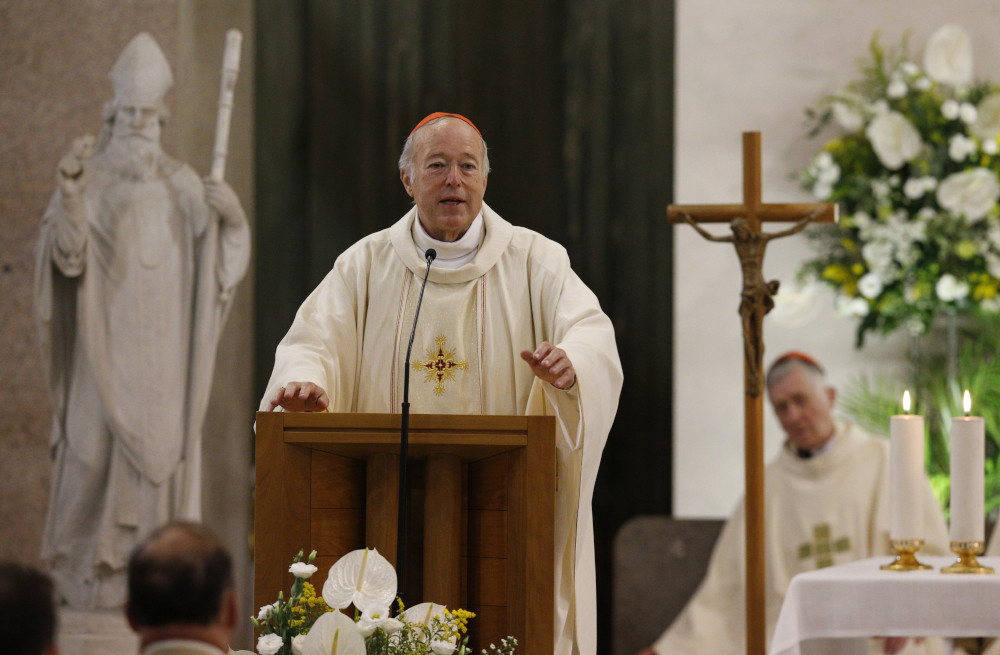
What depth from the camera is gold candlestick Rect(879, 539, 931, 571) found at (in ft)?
11.1

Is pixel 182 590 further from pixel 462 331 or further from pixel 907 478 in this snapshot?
pixel 907 478

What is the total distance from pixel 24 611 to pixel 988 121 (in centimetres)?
558

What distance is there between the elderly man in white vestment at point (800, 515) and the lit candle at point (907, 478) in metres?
2.27

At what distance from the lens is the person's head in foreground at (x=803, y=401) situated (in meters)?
5.76

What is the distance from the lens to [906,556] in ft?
11.2

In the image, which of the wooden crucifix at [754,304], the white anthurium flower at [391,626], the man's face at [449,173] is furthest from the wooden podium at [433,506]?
the wooden crucifix at [754,304]

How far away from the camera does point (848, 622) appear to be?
3.20 metres

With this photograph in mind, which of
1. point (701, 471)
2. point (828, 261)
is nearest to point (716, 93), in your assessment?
point (828, 261)

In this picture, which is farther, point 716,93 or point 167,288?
point 716,93

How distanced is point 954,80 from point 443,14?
2.72 m

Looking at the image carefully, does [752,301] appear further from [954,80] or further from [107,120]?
[107,120]

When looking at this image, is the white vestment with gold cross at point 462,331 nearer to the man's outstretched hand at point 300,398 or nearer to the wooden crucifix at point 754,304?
the man's outstretched hand at point 300,398

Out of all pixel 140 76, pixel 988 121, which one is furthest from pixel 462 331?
pixel 988 121

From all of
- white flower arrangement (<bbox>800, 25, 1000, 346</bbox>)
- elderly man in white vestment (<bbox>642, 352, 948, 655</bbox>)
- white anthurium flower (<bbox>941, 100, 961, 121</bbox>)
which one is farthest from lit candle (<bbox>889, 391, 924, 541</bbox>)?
white anthurium flower (<bbox>941, 100, 961, 121</bbox>)
